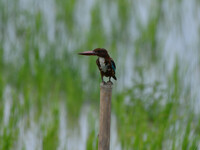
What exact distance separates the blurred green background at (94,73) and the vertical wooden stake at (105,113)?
0.72 metres

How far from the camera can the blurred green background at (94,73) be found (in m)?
3.65

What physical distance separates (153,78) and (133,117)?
1098mm

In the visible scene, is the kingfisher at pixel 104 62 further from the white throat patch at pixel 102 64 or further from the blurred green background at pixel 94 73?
the blurred green background at pixel 94 73

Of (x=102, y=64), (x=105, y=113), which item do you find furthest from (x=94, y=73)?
(x=105, y=113)

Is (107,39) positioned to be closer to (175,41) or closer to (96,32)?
(96,32)

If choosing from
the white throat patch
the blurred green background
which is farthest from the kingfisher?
the blurred green background

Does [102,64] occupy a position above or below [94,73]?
above

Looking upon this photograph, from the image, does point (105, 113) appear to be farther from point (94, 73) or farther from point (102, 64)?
point (94, 73)

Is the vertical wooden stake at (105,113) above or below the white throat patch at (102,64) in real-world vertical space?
below

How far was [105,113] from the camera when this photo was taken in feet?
7.94

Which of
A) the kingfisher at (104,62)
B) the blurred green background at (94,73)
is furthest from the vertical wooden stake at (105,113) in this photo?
the blurred green background at (94,73)

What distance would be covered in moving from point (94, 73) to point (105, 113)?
2107 millimetres

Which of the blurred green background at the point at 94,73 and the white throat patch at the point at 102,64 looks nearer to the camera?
the white throat patch at the point at 102,64

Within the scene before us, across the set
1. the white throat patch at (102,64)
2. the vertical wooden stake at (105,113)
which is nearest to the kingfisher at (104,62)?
the white throat patch at (102,64)
